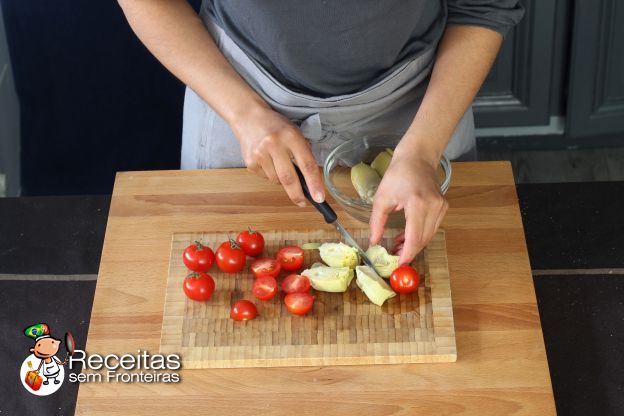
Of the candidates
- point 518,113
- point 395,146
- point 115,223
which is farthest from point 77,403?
point 518,113

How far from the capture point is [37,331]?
1438 mm

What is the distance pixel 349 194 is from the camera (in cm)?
149

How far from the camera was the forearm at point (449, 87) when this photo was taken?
1441 mm

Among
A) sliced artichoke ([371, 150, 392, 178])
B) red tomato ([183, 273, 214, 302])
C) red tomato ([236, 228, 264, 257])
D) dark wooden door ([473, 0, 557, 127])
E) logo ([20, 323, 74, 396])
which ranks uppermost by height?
dark wooden door ([473, 0, 557, 127])

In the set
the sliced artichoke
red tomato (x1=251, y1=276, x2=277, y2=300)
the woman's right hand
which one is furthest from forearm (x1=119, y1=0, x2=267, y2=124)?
red tomato (x1=251, y1=276, x2=277, y2=300)

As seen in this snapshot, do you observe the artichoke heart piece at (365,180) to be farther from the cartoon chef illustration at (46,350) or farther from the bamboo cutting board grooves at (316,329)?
the cartoon chef illustration at (46,350)

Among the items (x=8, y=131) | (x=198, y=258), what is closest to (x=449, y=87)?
(x=198, y=258)

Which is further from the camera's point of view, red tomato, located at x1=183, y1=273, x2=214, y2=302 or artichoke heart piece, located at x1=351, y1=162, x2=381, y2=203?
artichoke heart piece, located at x1=351, y1=162, x2=381, y2=203

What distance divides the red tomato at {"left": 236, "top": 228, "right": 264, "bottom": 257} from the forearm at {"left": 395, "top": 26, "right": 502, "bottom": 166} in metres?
0.26

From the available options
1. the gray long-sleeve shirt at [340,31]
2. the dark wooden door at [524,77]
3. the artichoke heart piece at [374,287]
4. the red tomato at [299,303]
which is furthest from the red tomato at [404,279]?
the dark wooden door at [524,77]

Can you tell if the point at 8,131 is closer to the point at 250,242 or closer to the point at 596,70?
the point at 250,242

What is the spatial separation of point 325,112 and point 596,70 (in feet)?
4.40

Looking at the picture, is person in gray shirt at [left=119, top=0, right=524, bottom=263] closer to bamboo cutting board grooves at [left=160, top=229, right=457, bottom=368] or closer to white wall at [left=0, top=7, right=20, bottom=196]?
bamboo cutting board grooves at [left=160, top=229, right=457, bottom=368]

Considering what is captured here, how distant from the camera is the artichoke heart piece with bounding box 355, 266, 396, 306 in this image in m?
1.30
